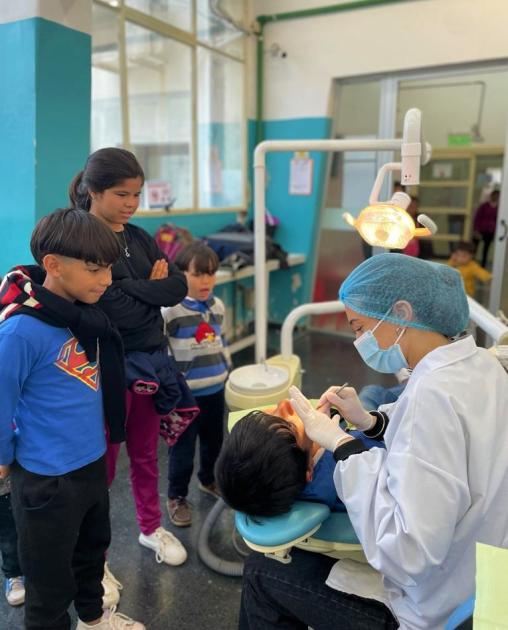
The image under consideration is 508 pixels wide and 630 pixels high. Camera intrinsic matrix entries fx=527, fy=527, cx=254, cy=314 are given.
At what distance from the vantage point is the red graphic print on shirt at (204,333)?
2014 millimetres

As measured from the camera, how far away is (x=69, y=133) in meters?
A: 2.36

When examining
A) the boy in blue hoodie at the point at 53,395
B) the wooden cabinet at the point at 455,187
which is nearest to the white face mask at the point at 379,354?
the boy in blue hoodie at the point at 53,395

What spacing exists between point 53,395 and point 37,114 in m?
1.48

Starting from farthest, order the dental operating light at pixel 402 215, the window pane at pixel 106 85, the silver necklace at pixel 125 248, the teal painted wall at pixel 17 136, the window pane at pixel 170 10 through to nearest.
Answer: the window pane at pixel 170 10
the window pane at pixel 106 85
the teal painted wall at pixel 17 136
the silver necklace at pixel 125 248
the dental operating light at pixel 402 215

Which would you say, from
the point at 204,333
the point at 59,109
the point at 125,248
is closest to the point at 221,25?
the point at 59,109

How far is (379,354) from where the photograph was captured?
1.13 m

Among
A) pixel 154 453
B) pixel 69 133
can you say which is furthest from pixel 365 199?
pixel 154 453

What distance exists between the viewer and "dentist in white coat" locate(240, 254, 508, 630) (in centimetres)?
87

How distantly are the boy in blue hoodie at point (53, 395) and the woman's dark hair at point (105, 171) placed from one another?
28 centimetres

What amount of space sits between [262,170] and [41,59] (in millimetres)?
1136

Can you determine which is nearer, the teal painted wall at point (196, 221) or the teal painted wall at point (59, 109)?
the teal painted wall at point (59, 109)

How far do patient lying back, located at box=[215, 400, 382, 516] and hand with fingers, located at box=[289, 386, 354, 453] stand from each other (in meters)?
0.04

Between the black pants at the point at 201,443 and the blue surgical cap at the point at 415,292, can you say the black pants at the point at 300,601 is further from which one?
the black pants at the point at 201,443

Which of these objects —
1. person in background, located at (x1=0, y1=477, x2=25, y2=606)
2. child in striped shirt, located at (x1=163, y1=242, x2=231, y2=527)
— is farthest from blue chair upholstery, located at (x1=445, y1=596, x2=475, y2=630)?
child in striped shirt, located at (x1=163, y1=242, x2=231, y2=527)
